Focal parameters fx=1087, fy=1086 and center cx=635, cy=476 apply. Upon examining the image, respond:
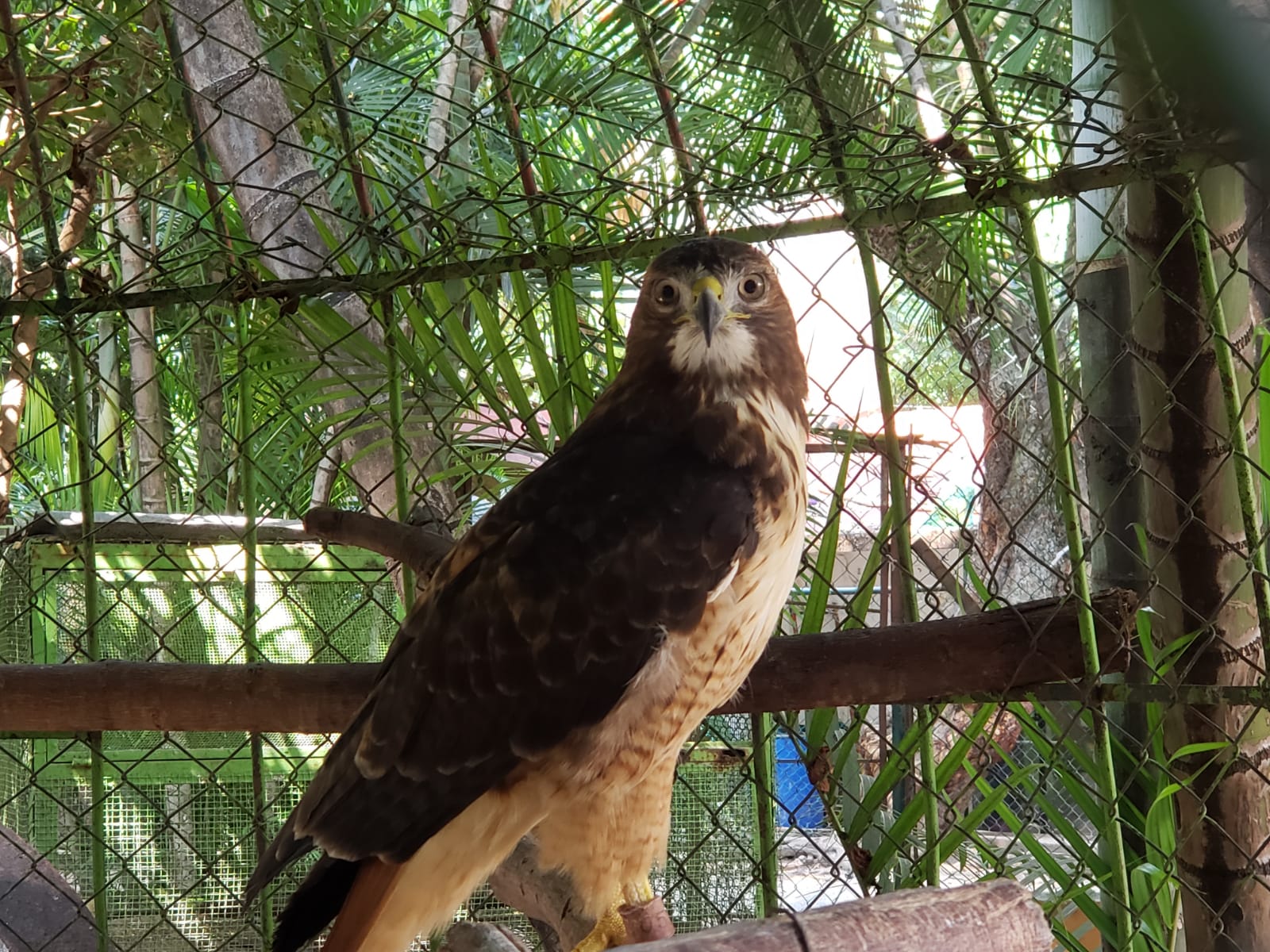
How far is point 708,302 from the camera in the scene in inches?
75.3

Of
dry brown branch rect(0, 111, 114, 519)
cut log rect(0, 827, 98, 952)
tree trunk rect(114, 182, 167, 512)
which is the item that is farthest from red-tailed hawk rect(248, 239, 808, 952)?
tree trunk rect(114, 182, 167, 512)

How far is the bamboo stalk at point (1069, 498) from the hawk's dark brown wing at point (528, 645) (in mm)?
587

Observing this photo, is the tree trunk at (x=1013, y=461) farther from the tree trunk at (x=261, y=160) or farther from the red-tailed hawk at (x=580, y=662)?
the tree trunk at (x=261, y=160)

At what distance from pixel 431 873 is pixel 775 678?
2.20ft

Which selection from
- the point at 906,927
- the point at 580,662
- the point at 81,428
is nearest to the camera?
the point at 906,927

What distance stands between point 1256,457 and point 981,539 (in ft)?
14.5

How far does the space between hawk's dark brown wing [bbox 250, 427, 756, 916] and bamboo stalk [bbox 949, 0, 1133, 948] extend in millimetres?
587

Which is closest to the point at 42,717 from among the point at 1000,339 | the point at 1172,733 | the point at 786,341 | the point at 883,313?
the point at 786,341

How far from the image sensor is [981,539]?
6602 mm

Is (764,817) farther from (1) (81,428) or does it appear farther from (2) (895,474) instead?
(1) (81,428)

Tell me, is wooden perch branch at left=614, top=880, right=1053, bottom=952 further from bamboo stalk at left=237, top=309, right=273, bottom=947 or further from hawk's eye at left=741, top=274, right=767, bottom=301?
bamboo stalk at left=237, top=309, right=273, bottom=947

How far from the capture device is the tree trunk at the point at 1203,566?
78.1 inches

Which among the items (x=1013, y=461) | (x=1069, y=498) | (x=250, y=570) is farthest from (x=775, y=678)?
(x=1013, y=461)

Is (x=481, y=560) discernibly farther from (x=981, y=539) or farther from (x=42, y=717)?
(x=981, y=539)
